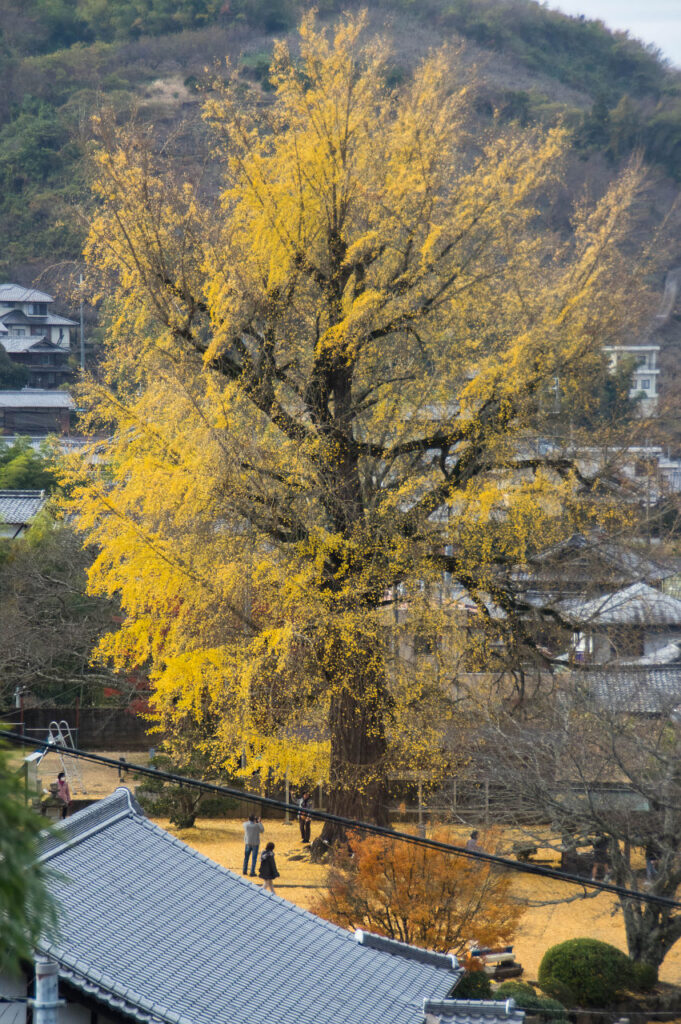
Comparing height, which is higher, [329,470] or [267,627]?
[329,470]

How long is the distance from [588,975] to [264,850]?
6323 millimetres

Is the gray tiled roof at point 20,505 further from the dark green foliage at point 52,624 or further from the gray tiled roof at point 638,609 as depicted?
the gray tiled roof at point 638,609

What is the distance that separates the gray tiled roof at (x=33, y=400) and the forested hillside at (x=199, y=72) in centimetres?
968

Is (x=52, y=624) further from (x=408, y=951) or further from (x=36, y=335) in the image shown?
(x=36, y=335)

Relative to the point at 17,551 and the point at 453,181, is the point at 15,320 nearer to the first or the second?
the point at 17,551

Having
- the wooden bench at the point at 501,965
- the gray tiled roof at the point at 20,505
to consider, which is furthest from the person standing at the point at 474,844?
the gray tiled roof at the point at 20,505

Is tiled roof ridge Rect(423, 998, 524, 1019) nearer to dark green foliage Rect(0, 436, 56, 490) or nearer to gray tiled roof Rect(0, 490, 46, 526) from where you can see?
gray tiled roof Rect(0, 490, 46, 526)

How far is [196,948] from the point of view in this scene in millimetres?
8430

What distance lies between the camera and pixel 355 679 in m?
15.6

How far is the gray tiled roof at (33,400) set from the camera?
50.8 metres

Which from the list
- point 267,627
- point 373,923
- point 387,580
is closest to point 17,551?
point 267,627

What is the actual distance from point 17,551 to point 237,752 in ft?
38.7

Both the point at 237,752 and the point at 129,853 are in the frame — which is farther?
the point at 237,752

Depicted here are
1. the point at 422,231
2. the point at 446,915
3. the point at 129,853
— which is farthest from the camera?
the point at 422,231
